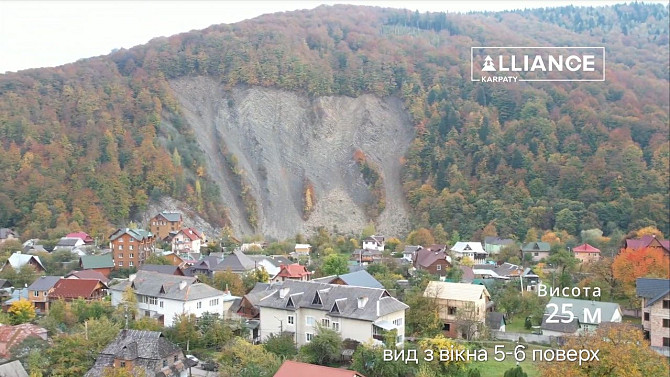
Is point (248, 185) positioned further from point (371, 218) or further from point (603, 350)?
point (603, 350)

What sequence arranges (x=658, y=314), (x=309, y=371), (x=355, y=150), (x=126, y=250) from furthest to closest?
(x=355, y=150) < (x=126, y=250) < (x=658, y=314) < (x=309, y=371)

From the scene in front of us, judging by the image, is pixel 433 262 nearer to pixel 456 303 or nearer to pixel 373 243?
pixel 373 243

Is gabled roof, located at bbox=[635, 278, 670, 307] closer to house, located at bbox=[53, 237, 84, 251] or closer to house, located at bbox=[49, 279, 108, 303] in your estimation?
house, located at bbox=[49, 279, 108, 303]

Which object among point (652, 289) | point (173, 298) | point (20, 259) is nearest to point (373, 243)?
point (20, 259)

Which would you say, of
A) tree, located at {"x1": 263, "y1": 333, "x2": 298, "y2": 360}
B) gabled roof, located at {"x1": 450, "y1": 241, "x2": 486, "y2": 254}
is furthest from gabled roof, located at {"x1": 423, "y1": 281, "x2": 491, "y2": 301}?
gabled roof, located at {"x1": 450, "y1": 241, "x2": 486, "y2": 254}

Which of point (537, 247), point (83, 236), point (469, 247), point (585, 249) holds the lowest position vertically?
point (469, 247)

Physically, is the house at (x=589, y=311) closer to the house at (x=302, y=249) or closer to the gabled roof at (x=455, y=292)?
the gabled roof at (x=455, y=292)
